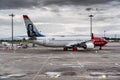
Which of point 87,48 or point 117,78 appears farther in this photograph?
point 87,48

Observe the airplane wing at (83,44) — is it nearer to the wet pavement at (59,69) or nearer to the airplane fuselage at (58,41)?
the airplane fuselage at (58,41)

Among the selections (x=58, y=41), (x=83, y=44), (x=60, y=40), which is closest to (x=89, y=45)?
(x=83, y=44)

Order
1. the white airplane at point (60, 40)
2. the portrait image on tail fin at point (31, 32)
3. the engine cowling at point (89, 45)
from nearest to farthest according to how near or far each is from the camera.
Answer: the engine cowling at point (89, 45)
the white airplane at point (60, 40)
the portrait image on tail fin at point (31, 32)

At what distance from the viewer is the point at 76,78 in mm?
19078

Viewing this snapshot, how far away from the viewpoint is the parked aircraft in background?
61.4 metres

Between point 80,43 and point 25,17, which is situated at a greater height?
point 25,17

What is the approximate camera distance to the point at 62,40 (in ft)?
205

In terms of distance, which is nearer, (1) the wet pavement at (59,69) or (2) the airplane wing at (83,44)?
(1) the wet pavement at (59,69)

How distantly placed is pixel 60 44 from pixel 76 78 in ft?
143

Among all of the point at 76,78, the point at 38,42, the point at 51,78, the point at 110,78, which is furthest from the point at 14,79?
the point at 38,42

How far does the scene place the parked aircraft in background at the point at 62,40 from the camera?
61.4m

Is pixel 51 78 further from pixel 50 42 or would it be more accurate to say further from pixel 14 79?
pixel 50 42

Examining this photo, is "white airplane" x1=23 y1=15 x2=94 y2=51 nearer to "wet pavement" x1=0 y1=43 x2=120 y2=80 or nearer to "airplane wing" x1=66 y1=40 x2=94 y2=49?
"airplane wing" x1=66 y1=40 x2=94 y2=49

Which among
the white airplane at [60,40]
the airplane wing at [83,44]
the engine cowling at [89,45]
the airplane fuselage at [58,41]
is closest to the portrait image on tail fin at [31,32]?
the white airplane at [60,40]
